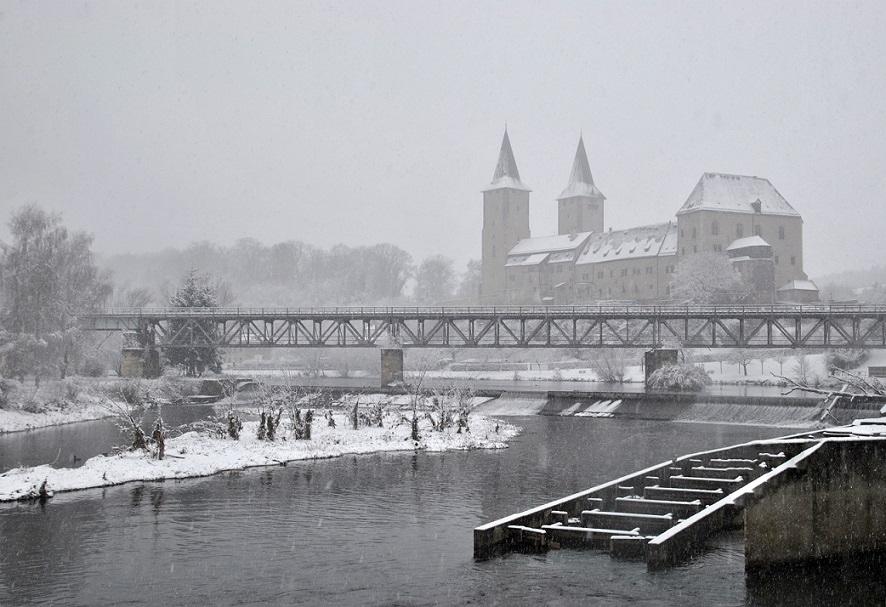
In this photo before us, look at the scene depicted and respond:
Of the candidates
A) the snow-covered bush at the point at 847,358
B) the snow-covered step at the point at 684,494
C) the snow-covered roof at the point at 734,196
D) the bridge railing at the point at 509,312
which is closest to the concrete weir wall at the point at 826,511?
the snow-covered step at the point at 684,494

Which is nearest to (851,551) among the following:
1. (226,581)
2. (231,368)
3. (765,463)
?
(765,463)

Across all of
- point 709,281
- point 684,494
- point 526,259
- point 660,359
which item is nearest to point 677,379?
point 660,359

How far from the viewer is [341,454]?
34.1 meters

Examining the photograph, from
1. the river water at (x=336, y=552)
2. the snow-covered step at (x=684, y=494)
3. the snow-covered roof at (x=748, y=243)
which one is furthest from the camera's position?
the snow-covered roof at (x=748, y=243)

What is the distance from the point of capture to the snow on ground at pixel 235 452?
2658 cm

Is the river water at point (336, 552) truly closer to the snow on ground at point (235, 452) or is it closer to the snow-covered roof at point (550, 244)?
the snow on ground at point (235, 452)

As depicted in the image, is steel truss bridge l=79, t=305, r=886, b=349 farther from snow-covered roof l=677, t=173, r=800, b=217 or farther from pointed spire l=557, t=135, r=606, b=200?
pointed spire l=557, t=135, r=606, b=200

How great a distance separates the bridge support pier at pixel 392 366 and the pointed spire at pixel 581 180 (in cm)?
8305

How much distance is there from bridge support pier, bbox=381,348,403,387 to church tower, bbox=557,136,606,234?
7846cm

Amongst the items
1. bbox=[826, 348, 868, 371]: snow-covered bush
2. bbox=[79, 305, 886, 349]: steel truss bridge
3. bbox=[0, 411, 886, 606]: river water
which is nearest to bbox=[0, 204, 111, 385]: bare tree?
bbox=[79, 305, 886, 349]: steel truss bridge

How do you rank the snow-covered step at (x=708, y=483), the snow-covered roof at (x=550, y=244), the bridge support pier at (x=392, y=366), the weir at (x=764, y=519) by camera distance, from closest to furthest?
the weir at (x=764, y=519) < the snow-covered step at (x=708, y=483) < the bridge support pier at (x=392, y=366) < the snow-covered roof at (x=550, y=244)

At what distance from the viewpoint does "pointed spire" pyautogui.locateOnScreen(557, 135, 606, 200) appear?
144m

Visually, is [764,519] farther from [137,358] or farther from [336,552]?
[137,358]

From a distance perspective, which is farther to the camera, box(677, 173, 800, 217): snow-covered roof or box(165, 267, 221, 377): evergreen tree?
box(677, 173, 800, 217): snow-covered roof
